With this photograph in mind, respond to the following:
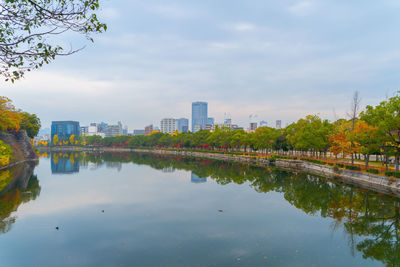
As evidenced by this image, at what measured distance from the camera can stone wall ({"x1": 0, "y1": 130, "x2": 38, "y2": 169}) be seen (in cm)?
6650

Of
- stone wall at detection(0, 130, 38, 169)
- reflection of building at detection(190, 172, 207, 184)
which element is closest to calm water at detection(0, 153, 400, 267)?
reflection of building at detection(190, 172, 207, 184)

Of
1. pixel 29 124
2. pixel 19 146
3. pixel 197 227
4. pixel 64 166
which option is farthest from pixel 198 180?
pixel 29 124

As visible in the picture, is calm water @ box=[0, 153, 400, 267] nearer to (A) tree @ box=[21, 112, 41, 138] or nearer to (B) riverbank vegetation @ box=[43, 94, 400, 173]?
(B) riverbank vegetation @ box=[43, 94, 400, 173]

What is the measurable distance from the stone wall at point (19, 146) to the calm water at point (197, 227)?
3828 centimetres

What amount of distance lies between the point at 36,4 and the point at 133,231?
16.5m

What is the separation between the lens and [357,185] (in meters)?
37.2

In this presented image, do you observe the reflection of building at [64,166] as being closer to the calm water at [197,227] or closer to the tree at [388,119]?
the calm water at [197,227]

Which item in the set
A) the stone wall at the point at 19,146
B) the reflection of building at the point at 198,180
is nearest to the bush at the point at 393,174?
the reflection of building at the point at 198,180

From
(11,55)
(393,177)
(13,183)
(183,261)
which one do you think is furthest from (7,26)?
(393,177)

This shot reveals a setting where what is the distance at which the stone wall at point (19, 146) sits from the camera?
218ft

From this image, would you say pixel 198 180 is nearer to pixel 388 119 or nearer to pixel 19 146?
pixel 388 119

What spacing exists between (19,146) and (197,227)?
77.7 m

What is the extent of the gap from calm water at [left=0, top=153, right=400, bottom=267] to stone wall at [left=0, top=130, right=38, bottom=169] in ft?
126

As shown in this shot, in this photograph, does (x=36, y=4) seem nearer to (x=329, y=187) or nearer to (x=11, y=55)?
(x=11, y=55)
